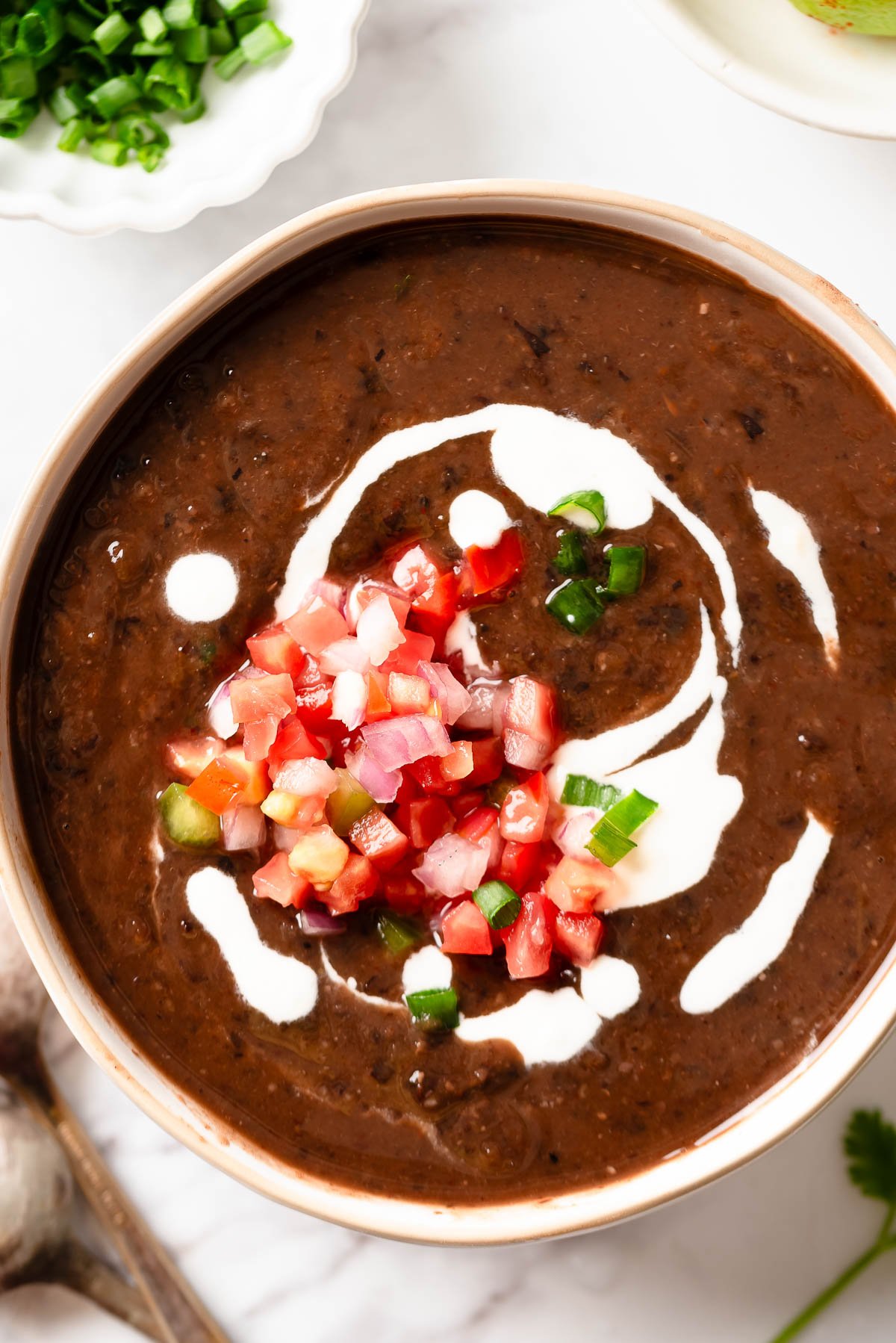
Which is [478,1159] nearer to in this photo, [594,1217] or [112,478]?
[594,1217]

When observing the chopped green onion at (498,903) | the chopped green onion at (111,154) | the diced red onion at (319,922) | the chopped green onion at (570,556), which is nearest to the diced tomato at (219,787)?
the diced red onion at (319,922)

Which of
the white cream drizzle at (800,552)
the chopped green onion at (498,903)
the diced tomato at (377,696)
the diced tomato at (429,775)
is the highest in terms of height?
the white cream drizzle at (800,552)

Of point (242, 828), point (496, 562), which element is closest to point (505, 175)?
point (496, 562)

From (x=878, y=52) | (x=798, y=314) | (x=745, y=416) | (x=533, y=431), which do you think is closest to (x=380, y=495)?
(x=533, y=431)

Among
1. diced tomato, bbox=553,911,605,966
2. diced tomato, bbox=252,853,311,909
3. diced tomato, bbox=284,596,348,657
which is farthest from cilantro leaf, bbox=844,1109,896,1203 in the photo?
diced tomato, bbox=284,596,348,657

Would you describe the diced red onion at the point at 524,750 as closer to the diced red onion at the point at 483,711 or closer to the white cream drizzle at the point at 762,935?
the diced red onion at the point at 483,711

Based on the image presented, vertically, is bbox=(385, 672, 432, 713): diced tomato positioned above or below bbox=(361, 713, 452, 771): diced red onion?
above

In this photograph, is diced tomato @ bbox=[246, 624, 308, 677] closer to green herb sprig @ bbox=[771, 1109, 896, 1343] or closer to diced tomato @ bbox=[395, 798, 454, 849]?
diced tomato @ bbox=[395, 798, 454, 849]
